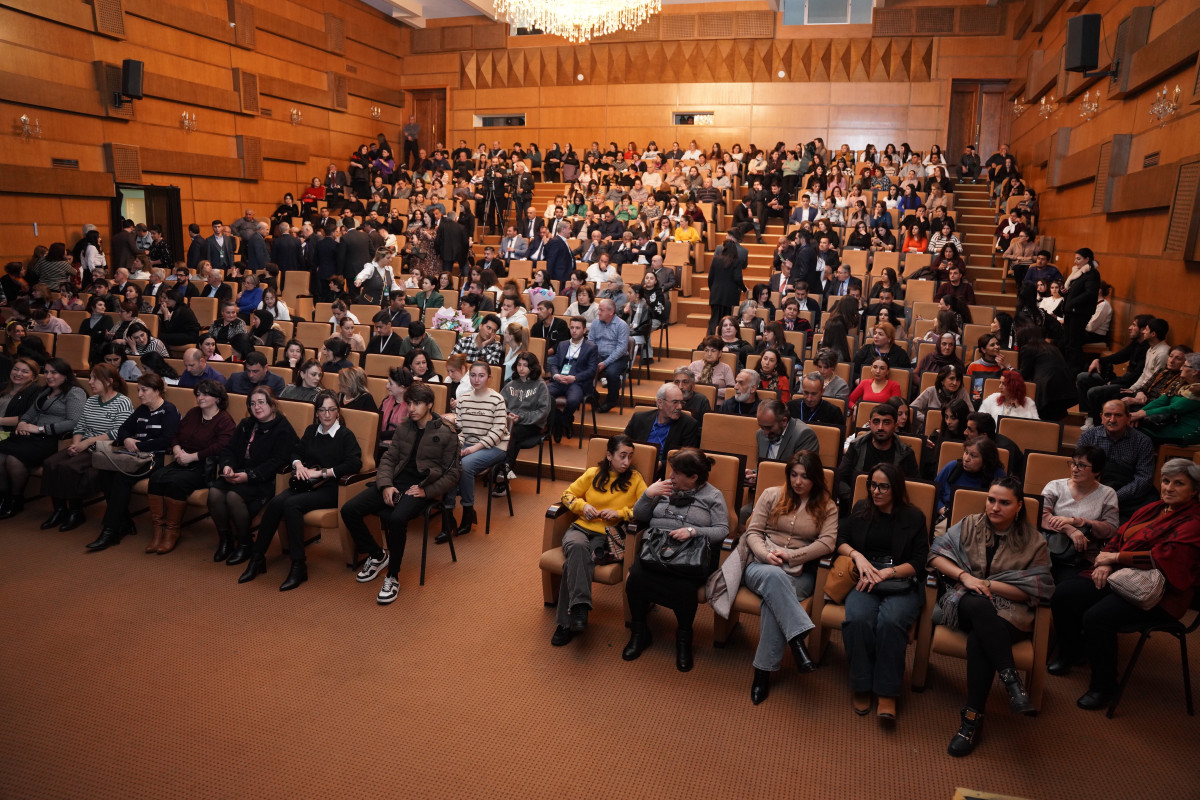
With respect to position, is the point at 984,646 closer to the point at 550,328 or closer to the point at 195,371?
the point at 550,328

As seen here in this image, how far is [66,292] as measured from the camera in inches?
342

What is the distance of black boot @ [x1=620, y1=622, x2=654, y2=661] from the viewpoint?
3578mm

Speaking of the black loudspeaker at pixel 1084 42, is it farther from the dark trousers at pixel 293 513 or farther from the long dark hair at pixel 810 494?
the dark trousers at pixel 293 513

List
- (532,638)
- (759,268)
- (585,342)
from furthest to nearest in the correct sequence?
1. (759,268)
2. (585,342)
3. (532,638)

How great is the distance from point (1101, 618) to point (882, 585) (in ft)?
2.92

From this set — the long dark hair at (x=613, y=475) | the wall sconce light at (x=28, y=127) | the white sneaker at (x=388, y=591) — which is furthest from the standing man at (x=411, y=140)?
the long dark hair at (x=613, y=475)

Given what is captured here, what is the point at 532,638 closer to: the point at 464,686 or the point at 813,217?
the point at 464,686

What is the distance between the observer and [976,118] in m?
15.3

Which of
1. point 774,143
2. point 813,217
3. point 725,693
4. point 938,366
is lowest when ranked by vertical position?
point 725,693

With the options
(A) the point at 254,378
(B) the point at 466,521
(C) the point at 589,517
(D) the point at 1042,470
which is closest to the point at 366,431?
(B) the point at 466,521

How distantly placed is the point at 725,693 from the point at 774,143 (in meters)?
14.7

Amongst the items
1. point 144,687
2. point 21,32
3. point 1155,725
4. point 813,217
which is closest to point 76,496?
point 144,687

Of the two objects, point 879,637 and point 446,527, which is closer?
point 879,637

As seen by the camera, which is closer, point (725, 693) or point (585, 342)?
point (725, 693)
